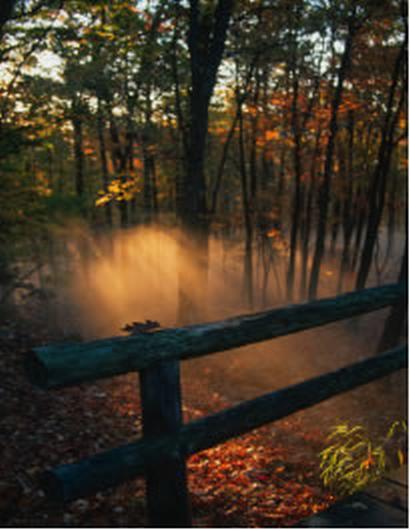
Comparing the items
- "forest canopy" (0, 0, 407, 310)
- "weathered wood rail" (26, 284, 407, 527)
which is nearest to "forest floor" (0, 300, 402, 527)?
"weathered wood rail" (26, 284, 407, 527)

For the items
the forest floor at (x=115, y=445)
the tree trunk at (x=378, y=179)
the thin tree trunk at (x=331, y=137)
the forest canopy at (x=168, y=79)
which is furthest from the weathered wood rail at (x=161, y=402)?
the thin tree trunk at (x=331, y=137)

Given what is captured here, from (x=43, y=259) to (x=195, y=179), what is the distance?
12.4 metres

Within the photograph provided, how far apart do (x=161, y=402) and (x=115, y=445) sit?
16.9 ft

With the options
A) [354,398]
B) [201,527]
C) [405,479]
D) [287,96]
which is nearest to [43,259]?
[287,96]

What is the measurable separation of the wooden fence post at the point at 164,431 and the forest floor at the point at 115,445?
2245 millimetres

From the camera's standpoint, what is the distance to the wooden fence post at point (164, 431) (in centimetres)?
256

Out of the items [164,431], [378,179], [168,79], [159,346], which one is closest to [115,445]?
[164,431]

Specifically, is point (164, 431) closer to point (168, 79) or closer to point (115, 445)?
point (115, 445)

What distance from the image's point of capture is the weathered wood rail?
2260 millimetres

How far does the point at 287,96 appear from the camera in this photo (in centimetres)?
2222

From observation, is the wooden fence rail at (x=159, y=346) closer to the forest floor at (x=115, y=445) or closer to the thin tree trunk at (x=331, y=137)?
the forest floor at (x=115, y=445)

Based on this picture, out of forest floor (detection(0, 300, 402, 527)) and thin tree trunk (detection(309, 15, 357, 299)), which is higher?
thin tree trunk (detection(309, 15, 357, 299))

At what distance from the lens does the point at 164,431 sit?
8.49ft

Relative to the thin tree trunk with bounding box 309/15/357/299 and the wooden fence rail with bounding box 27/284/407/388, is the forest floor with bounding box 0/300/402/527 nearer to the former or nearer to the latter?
the wooden fence rail with bounding box 27/284/407/388
